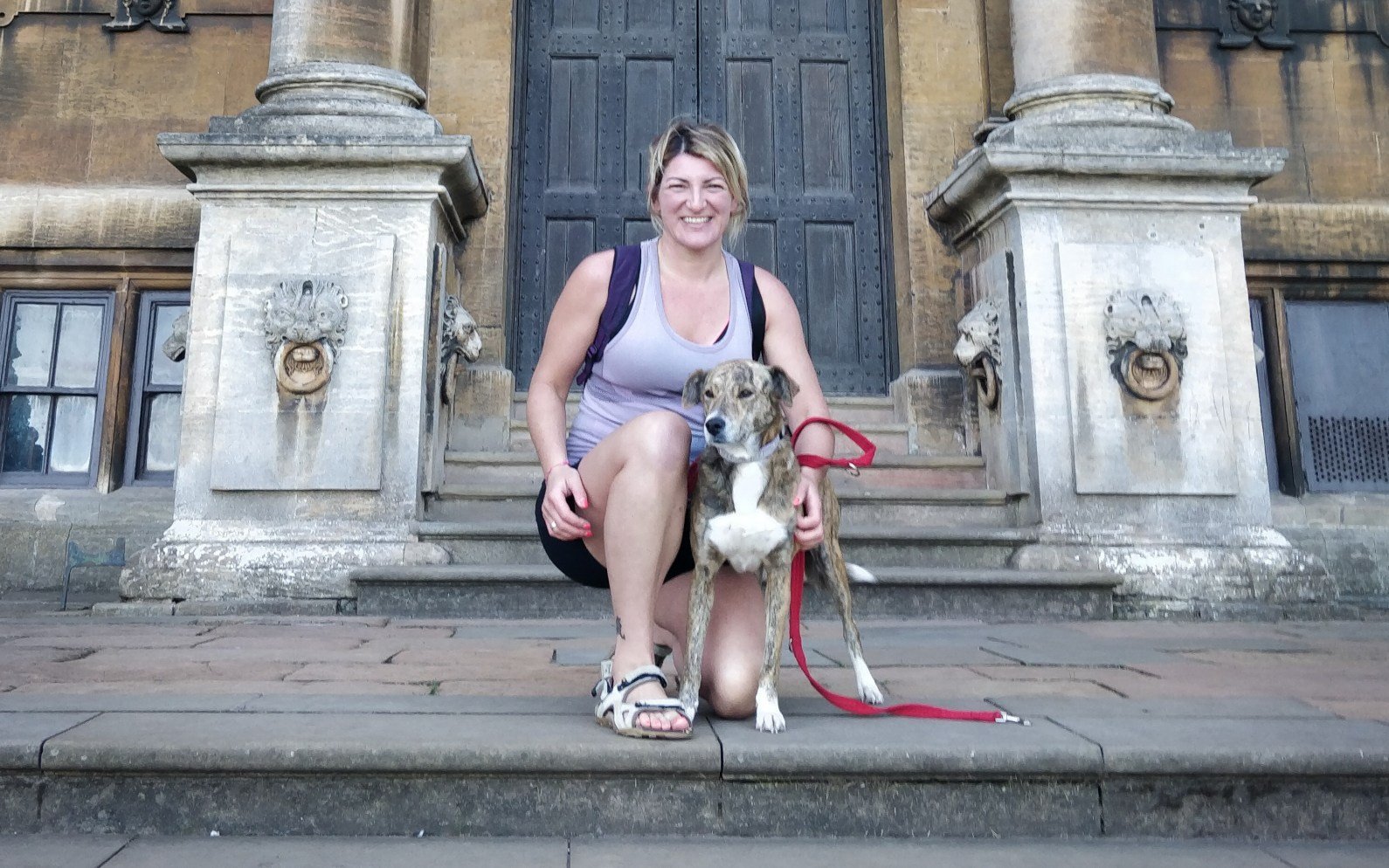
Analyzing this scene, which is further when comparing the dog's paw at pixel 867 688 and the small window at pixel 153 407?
the small window at pixel 153 407

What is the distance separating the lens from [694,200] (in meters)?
2.60

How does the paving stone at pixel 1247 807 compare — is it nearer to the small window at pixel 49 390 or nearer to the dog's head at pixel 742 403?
the dog's head at pixel 742 403

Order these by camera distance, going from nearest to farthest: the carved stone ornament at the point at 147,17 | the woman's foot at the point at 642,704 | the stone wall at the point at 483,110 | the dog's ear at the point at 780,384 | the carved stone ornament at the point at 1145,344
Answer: the woman's foot at the point at 642,704, the dog's ear at the point at 780,384, the carved stone ornament at the point at 1145,344, the stone wall at the point at 483,110, the carved stone ornament at the point at 147,17

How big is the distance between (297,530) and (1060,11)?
5.27 meters

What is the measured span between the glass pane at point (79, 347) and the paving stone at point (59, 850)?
18.1 ft

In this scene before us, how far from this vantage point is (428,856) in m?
1.88

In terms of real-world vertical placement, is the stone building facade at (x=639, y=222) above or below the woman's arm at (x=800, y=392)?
above

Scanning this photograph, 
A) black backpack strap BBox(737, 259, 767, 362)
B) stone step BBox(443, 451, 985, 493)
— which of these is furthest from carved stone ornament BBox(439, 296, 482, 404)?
black backpack strap BBox(737, 259, 767, 362)

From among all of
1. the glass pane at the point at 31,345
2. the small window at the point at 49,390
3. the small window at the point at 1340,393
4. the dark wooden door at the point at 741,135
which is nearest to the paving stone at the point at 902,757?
the dark wooden door at the point at 741,135

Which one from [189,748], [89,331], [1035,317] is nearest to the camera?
[189,748]

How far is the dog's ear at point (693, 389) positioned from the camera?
2.42 metres

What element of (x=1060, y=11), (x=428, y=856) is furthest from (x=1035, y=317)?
(x=428, y=856)

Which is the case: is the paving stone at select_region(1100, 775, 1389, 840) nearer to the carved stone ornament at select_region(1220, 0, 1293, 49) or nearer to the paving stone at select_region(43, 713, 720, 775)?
the paving stone at select_region(43, 713, 720, 775)

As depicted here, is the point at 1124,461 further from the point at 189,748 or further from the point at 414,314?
the point at 189,748
